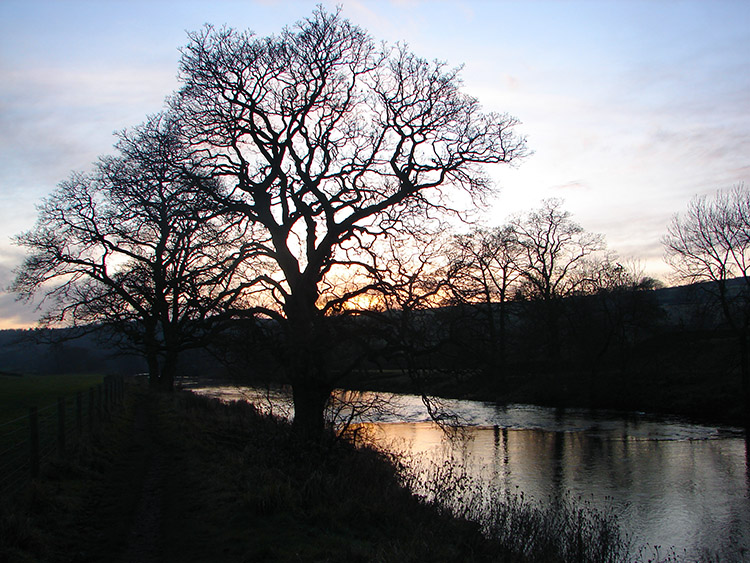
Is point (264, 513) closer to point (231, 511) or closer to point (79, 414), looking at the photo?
point (231, 511)

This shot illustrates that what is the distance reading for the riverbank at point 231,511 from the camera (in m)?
6.83

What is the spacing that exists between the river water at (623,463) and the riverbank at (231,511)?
2.43 metres

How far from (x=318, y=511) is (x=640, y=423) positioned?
76.5 ft

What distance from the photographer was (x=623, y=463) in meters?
18.3

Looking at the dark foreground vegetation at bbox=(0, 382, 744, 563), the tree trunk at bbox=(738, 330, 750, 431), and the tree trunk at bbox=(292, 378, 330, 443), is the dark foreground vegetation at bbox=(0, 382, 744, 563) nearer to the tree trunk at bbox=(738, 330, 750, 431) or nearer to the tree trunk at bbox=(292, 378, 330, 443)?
the tree trunk at bbox=(292, 378, 330, 443)

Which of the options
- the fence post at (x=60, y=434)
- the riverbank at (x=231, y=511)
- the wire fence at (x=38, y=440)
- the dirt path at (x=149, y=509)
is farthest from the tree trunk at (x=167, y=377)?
the fence post at (x=60, y=434)

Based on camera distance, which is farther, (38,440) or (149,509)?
(38,440)

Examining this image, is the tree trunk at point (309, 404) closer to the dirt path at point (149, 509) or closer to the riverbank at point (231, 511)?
the riverbank at point (231, 511)

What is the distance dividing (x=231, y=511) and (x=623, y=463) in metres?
Answer: 14.3

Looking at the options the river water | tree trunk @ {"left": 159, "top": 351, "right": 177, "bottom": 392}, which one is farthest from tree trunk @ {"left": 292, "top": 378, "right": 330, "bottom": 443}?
tree trunk @ {"left": 159, "top": 351, "right": 177, "bottom": 392}

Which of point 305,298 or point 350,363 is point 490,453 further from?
point 305,298

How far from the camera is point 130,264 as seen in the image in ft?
93.0

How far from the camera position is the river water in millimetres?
12094

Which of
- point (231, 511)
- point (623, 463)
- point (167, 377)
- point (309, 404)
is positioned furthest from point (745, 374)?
point (167, 377)
